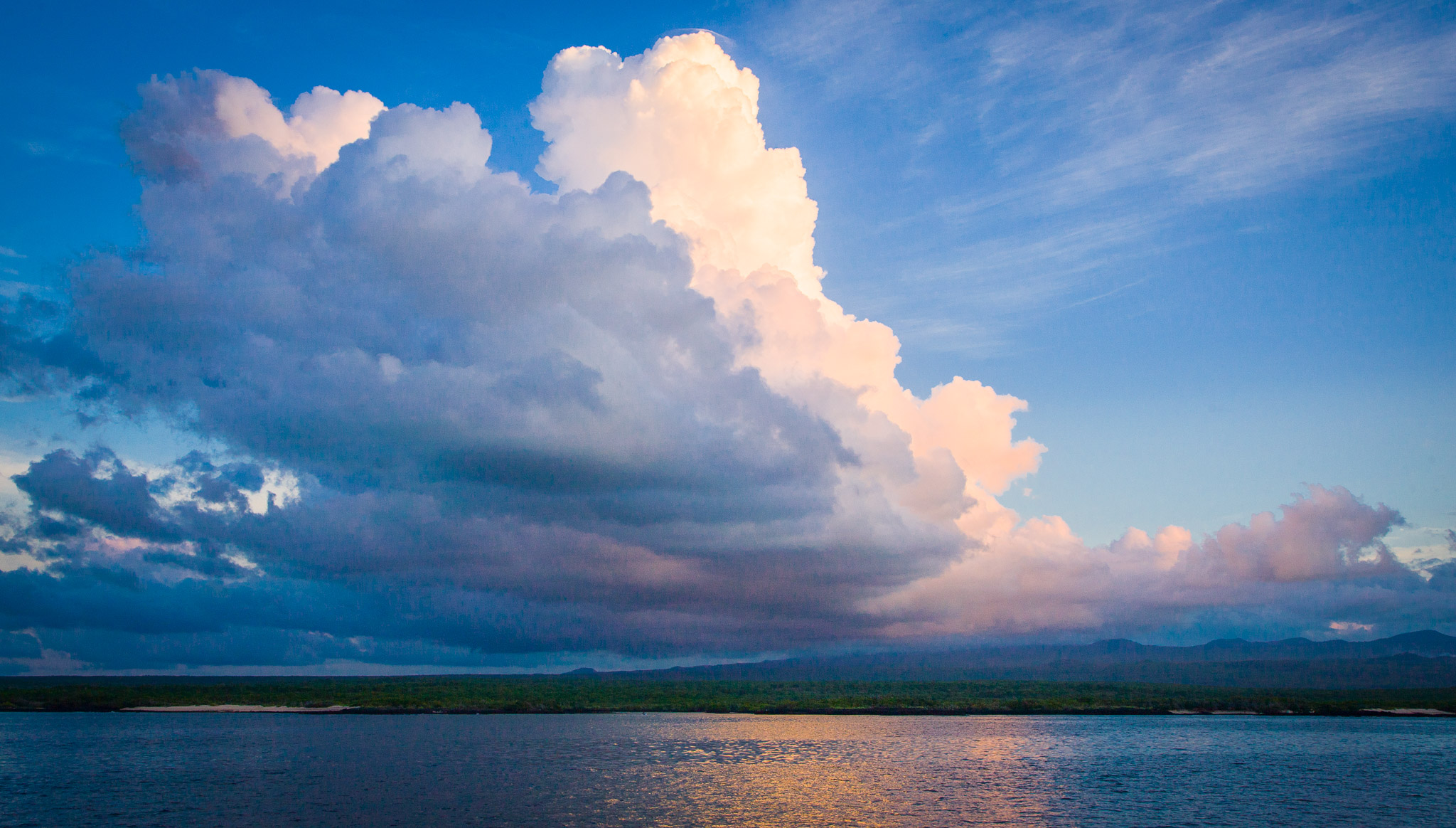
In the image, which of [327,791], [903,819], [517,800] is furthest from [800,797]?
[327,791]

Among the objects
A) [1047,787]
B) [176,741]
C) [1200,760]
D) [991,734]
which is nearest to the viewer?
[1047,787]

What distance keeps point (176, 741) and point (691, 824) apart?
94.5m

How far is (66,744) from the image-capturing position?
107 metres

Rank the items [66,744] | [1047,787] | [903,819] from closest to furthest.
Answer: [903,819] < [1047,787] < [66,744]

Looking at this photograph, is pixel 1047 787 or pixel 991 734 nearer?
pixel 1047 787

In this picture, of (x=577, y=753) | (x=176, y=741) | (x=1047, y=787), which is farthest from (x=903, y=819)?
(x=176, y=741)

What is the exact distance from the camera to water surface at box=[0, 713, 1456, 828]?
5944 centimetres

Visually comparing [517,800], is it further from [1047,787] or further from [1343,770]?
[1343,770]

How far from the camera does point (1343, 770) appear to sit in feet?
297

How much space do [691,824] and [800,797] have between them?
15786 mm

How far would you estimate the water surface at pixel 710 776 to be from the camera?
5944 cm

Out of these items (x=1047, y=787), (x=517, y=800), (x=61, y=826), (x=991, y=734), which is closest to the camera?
(x=61, y=826)

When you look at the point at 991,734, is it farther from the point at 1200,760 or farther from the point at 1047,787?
the point at 1047,787

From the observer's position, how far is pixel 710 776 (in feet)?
258
